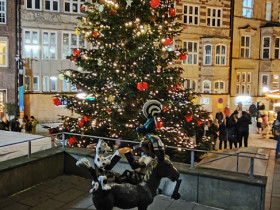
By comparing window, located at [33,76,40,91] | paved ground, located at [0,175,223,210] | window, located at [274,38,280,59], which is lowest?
paved ground, located at [0,175,223,210]

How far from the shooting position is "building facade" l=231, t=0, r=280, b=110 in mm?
25219

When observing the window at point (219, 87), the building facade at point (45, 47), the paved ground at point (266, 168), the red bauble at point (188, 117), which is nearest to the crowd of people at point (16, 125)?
the building facade at point (45, 47)

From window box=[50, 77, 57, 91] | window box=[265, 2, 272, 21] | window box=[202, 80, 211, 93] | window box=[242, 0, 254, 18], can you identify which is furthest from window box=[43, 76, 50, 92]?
window box=[265, 2, 272, 21]

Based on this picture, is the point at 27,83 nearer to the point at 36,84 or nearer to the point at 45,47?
the point at 36,84

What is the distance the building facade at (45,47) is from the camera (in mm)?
21656

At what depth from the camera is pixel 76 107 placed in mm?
9773

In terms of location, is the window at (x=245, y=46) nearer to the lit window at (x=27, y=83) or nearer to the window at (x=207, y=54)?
the window at (x=207, y=54)

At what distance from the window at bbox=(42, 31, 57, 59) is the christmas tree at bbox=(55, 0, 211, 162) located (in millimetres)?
13005

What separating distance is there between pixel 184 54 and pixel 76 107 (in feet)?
14.5

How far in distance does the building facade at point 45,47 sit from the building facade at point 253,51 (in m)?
14.3

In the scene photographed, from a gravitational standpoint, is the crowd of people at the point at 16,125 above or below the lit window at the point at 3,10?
below

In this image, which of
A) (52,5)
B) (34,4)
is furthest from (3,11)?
(52,5)

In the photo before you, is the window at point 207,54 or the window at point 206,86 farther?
the window at point 206,86

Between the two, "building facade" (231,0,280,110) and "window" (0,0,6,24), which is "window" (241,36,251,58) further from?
"window" (0,0,6,24)
